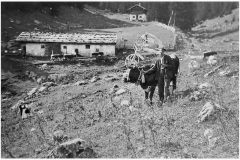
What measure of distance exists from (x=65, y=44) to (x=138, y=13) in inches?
1562

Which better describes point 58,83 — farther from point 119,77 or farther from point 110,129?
point 110,129

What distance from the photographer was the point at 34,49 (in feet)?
67.6

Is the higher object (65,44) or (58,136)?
(65,44)

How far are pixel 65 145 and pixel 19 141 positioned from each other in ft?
9.58

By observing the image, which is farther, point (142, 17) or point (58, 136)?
point (142, 17)

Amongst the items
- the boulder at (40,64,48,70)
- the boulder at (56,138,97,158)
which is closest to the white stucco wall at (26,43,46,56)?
the boulder at (40,64,48,70)

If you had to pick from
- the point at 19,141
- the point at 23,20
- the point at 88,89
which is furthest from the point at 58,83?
the point at 23,20

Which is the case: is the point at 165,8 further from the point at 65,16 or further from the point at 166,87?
the point at 166,87

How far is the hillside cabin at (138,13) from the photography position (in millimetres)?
58006

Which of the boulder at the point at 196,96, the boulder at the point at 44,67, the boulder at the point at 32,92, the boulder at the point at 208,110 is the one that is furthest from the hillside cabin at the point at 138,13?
the boulder at the point at 208,110

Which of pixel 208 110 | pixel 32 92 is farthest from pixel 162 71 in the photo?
pixel 32 92

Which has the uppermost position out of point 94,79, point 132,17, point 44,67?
point 132,17

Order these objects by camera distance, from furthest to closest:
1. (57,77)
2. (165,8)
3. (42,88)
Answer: (165,8), (57,77), (42,88)

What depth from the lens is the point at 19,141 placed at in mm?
10891
